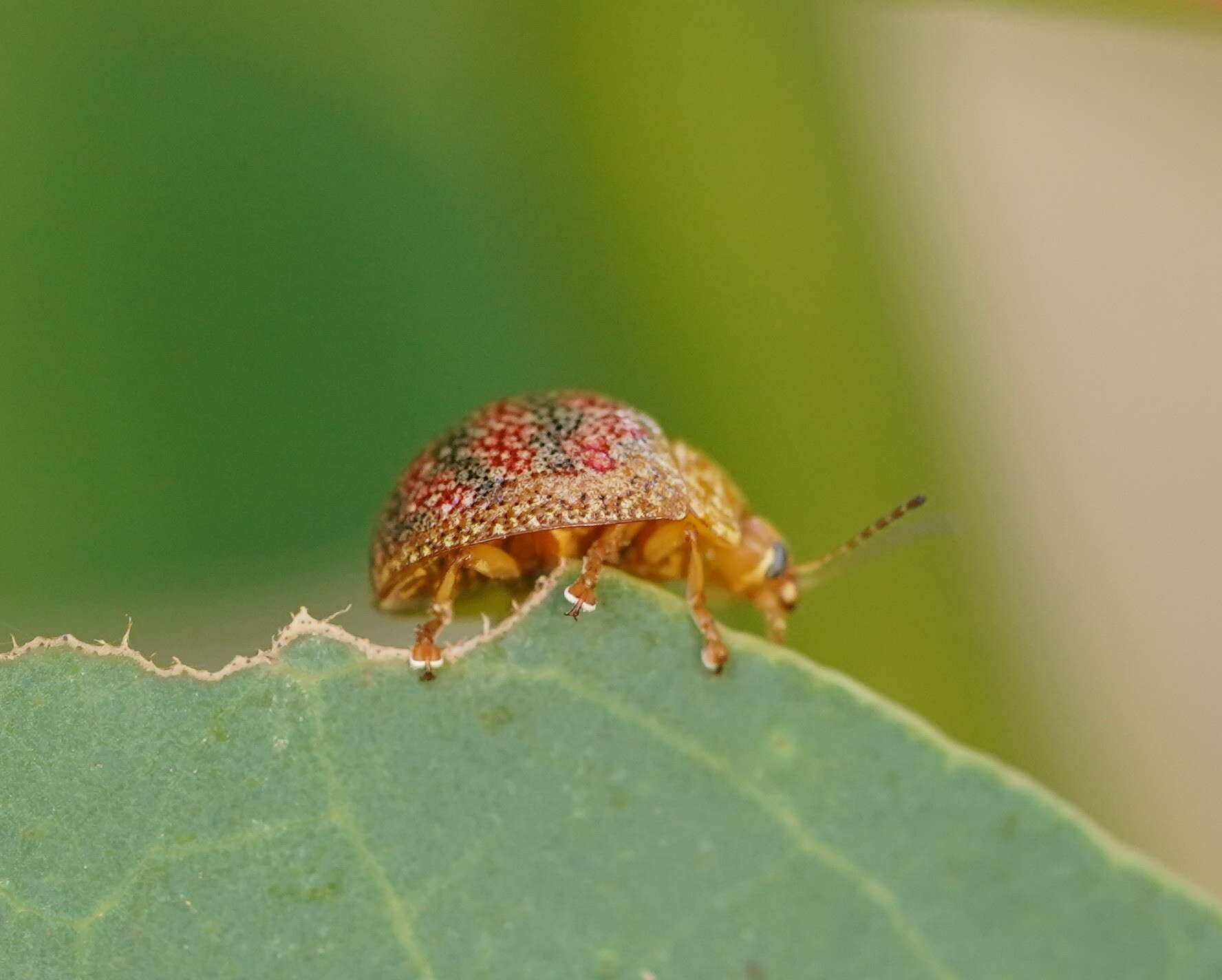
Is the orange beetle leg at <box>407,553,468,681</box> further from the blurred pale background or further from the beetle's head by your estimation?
the blurred pale background

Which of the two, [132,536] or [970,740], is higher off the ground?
[132,536]

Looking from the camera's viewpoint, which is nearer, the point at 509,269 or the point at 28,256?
the point at 28,256

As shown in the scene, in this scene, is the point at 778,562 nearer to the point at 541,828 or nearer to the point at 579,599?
the point at 579,599

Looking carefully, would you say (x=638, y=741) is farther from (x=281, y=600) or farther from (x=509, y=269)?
(x=509, y=269)

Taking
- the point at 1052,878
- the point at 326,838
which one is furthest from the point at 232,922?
the point at 1052,878

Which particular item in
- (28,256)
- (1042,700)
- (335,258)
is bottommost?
(1042,700)

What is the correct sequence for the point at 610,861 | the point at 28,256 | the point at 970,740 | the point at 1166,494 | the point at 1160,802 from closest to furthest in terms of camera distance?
the point at 610,861 < the point at 28,256 < the point at 970,740 < the point at 1160,802 < the point at 1166,494
